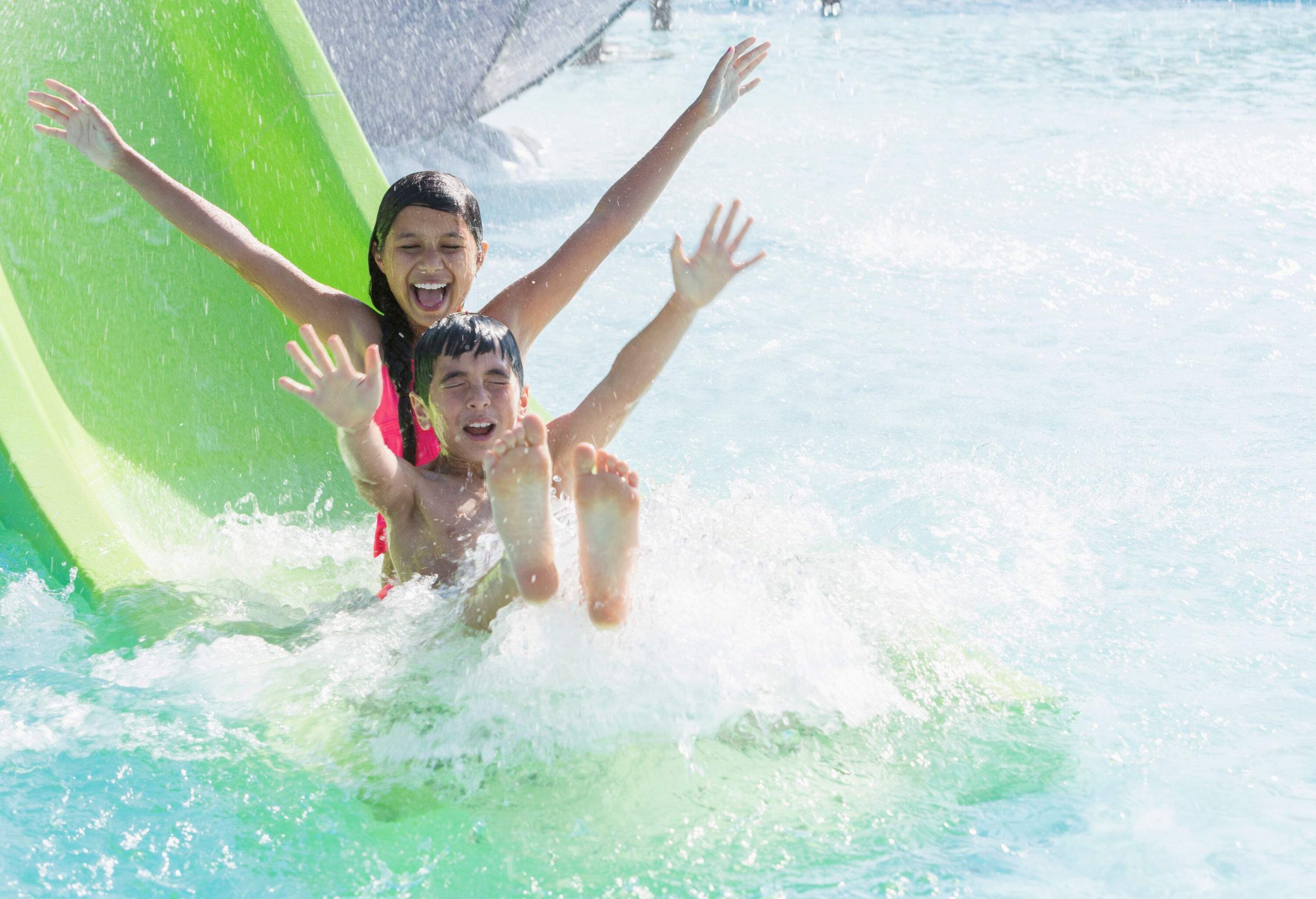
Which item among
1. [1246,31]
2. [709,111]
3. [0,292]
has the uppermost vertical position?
[709,111]

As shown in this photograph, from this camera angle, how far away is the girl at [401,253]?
2.40 m

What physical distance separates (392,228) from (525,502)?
0.89m

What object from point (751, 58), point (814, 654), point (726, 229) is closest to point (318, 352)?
point (726, 229)

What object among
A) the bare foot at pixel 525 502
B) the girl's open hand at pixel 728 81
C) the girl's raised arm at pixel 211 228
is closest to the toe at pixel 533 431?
the bare foot at pixel 525 502

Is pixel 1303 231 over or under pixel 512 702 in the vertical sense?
under

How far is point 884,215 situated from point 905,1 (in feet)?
26.6

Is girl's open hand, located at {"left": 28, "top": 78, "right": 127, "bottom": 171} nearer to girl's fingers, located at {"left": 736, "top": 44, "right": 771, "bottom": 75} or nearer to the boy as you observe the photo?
the boy

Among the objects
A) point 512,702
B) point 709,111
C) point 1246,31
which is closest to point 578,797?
point 512,702

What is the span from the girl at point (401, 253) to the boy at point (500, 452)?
20cm

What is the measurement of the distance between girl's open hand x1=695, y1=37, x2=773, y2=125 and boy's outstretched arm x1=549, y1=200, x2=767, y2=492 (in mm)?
456

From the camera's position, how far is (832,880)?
5.35 feet

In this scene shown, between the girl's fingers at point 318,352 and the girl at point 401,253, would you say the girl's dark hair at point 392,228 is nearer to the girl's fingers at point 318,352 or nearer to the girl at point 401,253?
the girl at point 401,253

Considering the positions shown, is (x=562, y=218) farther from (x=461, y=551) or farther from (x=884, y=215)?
(x=461, y=551)

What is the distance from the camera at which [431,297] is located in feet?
7.89
